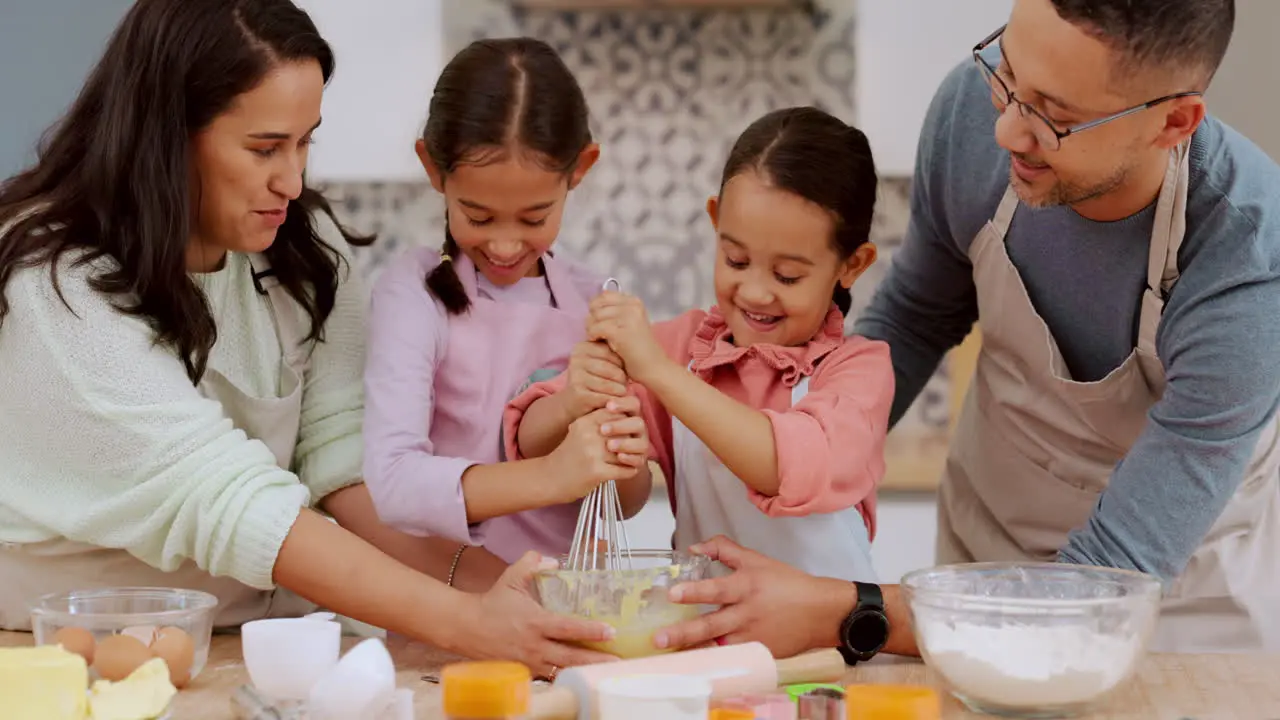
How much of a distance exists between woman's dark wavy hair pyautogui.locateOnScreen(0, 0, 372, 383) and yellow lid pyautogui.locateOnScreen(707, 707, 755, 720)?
705 millimetres

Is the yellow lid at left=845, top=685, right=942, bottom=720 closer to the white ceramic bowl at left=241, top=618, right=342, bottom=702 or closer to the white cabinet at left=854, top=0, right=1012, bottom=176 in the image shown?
the white ceramic bowl at left=241, top=618, right=342, bottom=702

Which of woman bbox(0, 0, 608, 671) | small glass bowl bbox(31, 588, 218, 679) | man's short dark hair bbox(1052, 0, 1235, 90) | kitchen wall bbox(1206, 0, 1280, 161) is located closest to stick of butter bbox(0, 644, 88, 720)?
small glass bowl bbox(31, 588, 218, 679)

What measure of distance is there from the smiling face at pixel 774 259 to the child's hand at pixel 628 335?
0.13m

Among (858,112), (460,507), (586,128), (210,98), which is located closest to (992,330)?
(586,128)

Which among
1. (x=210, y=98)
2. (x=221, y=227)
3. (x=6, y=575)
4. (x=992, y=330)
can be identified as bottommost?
(x=6, y=575)

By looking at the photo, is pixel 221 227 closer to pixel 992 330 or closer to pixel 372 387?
pixel 372 387

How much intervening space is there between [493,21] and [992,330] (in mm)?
1712

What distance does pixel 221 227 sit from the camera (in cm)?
153

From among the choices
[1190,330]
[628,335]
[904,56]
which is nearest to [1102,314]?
[1190,330]

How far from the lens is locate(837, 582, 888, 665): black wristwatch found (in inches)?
56.4

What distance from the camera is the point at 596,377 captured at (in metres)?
1.46

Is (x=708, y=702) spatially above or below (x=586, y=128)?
below

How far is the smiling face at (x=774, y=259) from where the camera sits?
152 cm

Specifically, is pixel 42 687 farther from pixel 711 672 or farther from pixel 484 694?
pixel 711 672
